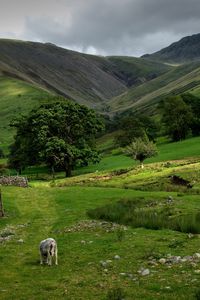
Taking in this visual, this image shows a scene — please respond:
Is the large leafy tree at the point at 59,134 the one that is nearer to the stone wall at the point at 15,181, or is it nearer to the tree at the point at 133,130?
the stone wall at the point at 15,181

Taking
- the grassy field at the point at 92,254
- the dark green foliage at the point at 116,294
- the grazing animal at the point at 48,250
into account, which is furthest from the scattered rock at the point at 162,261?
the grazing animal at the point at 48,250

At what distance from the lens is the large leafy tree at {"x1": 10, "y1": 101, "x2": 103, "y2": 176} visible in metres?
93.4

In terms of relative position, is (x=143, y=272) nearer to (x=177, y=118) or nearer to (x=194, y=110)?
(x=177, y=118)

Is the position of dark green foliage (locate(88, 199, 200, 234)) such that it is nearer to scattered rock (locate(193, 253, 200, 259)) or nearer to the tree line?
scattered rock (locate(193, 253, 200, 259))

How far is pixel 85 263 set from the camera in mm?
22891

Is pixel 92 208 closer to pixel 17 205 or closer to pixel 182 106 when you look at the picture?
pixel 17 205

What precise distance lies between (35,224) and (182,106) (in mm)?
120062

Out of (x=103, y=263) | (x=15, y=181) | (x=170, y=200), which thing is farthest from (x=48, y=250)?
(x=15, y=181)

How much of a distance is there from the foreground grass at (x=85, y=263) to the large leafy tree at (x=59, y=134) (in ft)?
173

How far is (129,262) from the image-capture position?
72.9ft

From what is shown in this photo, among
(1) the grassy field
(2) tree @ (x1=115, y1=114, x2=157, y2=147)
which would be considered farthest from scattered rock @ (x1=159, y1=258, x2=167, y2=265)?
(2) tree @ (x1=115, y1=114, x2=157, y2=147)

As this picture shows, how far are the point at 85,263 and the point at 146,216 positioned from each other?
1225cm

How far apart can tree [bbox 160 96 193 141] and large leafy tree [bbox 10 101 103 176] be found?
163ft

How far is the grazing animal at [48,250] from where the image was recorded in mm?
22938
